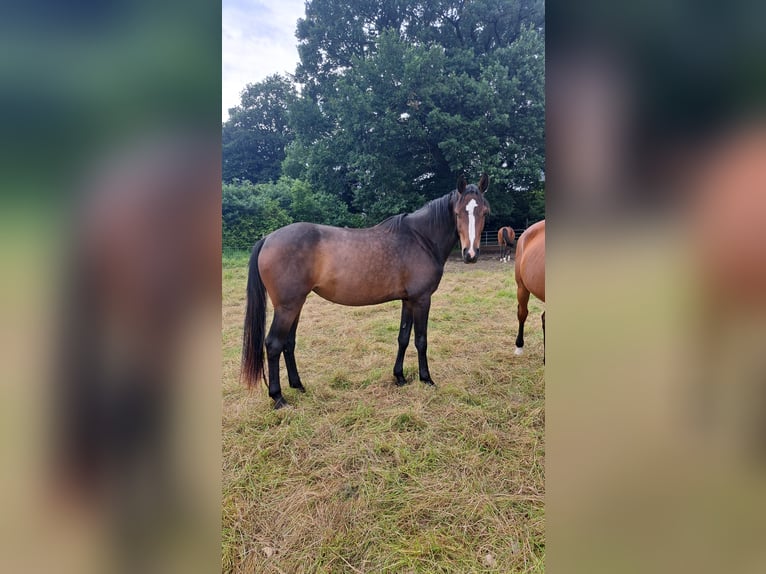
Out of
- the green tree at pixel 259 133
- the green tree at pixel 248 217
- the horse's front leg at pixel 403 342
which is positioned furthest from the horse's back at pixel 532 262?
the green tree at pixel 259 133

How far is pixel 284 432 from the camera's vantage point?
2189mm

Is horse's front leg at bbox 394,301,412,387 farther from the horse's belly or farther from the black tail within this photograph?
the black tail

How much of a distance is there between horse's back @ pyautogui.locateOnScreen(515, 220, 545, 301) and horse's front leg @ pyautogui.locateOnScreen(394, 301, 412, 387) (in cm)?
116

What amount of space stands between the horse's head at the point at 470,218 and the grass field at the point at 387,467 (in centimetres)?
116

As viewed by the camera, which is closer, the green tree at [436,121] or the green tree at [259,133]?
the green tree at [436,121]

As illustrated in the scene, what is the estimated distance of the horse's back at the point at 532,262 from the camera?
2.96 metres

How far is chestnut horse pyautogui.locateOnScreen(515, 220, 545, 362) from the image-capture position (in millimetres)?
2975

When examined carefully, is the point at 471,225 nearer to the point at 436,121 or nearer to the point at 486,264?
the point at 486,264

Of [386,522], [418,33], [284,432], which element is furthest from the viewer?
[418,33]

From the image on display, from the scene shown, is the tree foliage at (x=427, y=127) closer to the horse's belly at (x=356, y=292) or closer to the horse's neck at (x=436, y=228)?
the horse's neck at (x=436, y=228)
